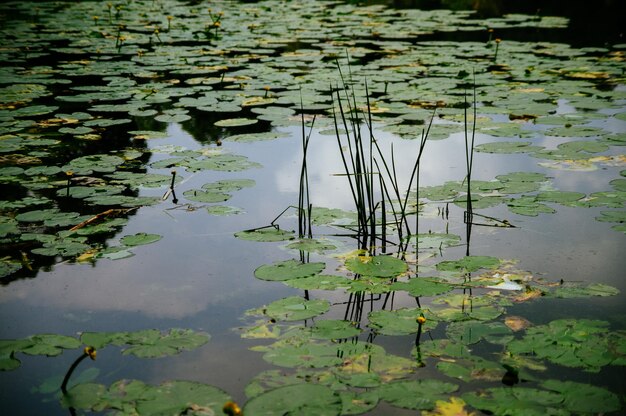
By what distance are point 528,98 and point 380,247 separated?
9.42ft

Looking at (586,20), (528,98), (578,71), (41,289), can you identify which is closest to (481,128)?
(528,98)

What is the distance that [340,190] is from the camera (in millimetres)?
3371

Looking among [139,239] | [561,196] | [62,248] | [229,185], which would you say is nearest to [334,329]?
[139,239]

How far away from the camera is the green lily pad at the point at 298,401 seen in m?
1.59

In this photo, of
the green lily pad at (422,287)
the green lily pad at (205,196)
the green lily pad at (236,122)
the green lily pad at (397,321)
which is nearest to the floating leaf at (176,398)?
the green lily pad at (397,321)

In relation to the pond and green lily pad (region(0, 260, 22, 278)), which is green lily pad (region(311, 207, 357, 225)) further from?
Result: green lily pad (region(0, 260, 22, 278))

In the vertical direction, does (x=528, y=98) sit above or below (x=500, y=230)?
above

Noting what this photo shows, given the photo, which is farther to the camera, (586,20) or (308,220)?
(586,20)

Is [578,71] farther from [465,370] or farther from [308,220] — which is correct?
[465,370]

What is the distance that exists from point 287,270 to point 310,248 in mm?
256

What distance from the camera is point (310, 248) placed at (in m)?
2.64

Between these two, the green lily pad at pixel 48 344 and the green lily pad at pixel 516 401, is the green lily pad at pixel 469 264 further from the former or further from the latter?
the green lily pad at pixel 48 344

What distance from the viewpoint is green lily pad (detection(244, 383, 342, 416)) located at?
5.20ft

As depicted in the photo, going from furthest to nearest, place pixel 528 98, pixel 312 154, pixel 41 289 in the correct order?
pixel 528 98, pixel 312 154, pixel 41 289
